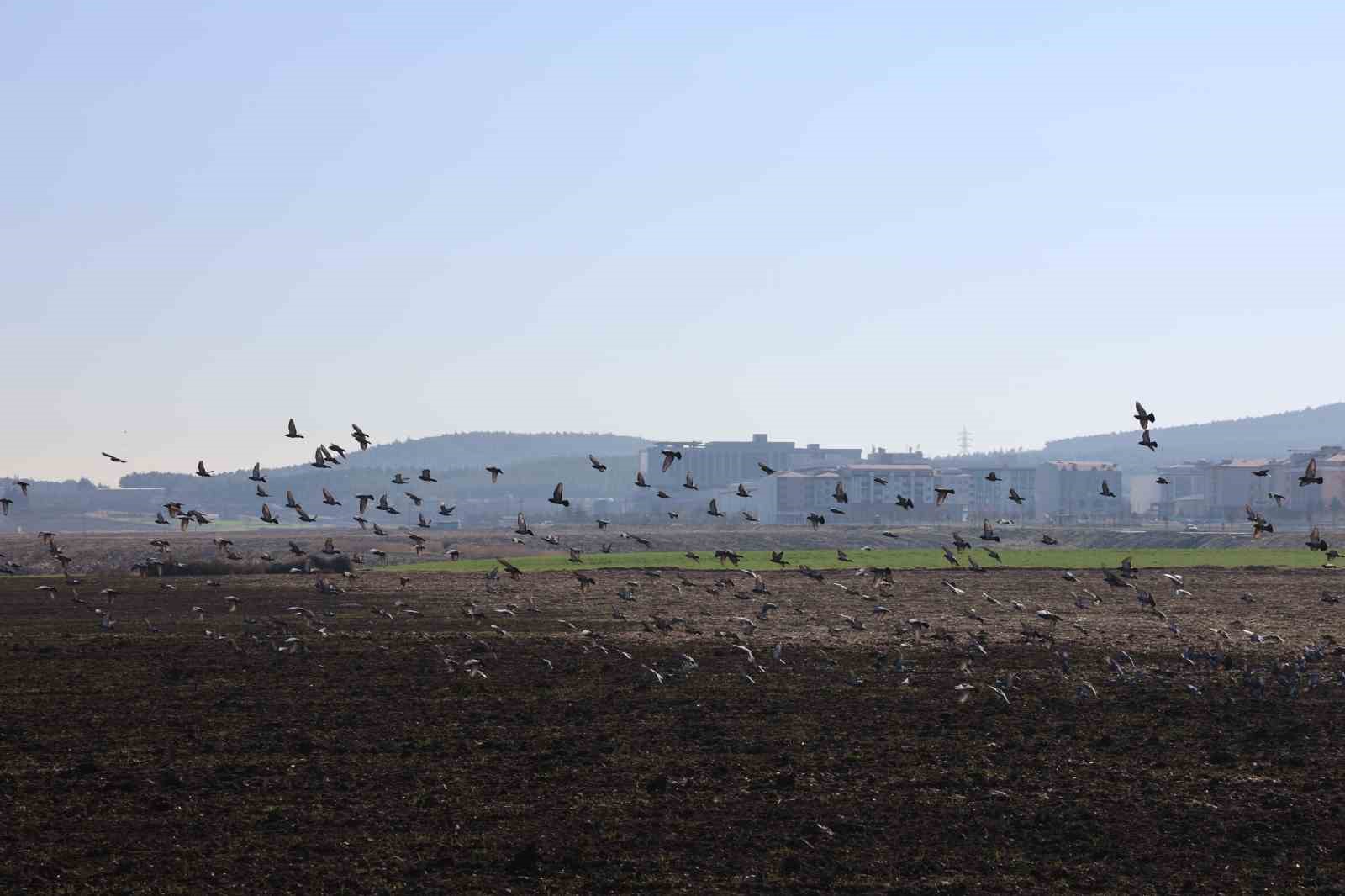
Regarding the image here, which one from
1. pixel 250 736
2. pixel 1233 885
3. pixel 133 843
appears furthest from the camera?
pixel 250 736

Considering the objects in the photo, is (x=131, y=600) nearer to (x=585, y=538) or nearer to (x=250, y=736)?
(x=250, y=736)

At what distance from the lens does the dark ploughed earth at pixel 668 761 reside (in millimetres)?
20453

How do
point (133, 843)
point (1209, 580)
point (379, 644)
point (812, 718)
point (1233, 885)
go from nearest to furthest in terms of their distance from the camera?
point (1233, 885) → point (133, 843) → point (812, 718) → point (379, 644) → point (1209, 580)

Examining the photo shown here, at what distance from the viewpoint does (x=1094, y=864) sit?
20672mm

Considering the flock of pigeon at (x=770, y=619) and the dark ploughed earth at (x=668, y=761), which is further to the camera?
the flock of pigeon at (x=770, y=619)

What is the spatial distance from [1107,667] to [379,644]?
22568 millimetres

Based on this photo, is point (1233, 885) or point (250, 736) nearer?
point (1233, 885)

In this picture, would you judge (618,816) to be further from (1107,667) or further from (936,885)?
(1107,667)

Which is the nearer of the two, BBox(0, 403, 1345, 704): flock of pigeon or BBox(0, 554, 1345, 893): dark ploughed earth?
BBox(0, 554, 1345, 893): dark ploughed earth

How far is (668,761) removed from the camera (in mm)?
27688

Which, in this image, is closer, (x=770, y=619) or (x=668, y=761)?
(x=668, y=761)

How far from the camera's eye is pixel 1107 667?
4172 centimetres

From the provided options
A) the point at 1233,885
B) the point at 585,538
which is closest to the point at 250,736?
the point at 1233,885

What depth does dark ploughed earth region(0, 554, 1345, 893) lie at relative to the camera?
20453 millimetres
